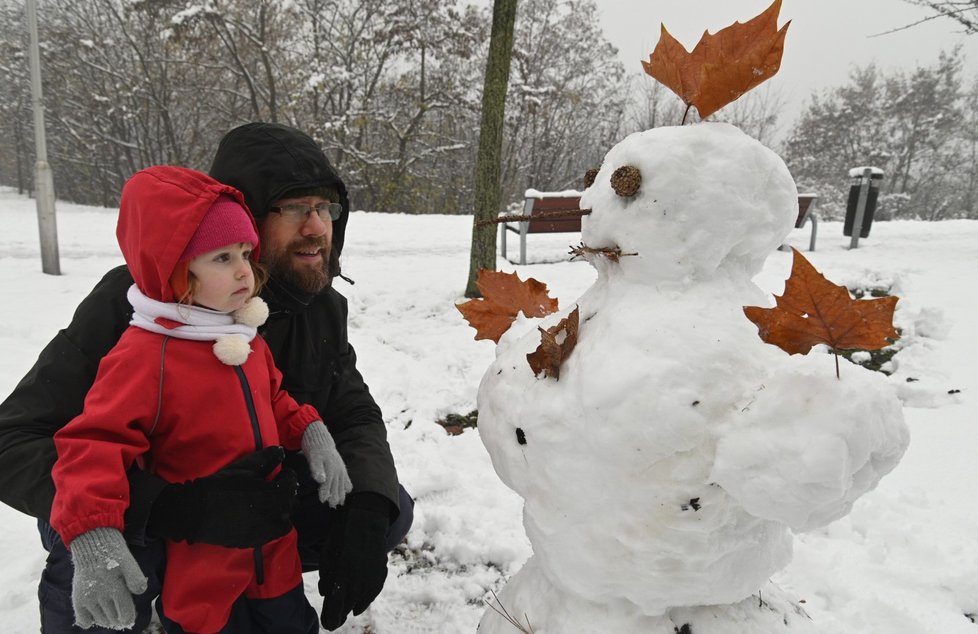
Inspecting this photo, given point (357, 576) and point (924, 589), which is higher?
point (357, 576)

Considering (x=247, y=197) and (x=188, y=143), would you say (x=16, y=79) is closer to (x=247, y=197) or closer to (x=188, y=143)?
(x=188, y=143)

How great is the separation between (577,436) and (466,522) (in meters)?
1.52

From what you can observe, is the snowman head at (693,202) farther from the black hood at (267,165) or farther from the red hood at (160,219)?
the black hood at (267,165)

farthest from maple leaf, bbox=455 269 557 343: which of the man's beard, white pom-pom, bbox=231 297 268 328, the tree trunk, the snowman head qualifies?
the tree trunk

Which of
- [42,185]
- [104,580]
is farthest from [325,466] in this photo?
[42,185]

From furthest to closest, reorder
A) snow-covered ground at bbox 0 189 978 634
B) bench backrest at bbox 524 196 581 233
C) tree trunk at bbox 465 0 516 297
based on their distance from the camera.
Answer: bench backrest at bbox 524 196 581 233, tree trunk at bbox 465 0 516 297, snow-covered ground at bbox 0 189 978 634

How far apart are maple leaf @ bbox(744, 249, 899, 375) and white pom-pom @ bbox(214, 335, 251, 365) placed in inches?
48.0

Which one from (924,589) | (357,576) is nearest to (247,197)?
(357,576)

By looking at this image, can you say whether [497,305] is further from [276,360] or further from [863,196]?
[863,196]

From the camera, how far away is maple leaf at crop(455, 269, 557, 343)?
143 cm

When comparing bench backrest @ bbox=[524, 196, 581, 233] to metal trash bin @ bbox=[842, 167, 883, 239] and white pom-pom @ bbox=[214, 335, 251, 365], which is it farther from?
white pom-pom @ bbox=[214, 335, 251, 365]

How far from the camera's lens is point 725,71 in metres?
0.96

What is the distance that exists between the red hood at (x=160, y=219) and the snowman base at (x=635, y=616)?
1161mm

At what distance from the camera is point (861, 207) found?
838cm
